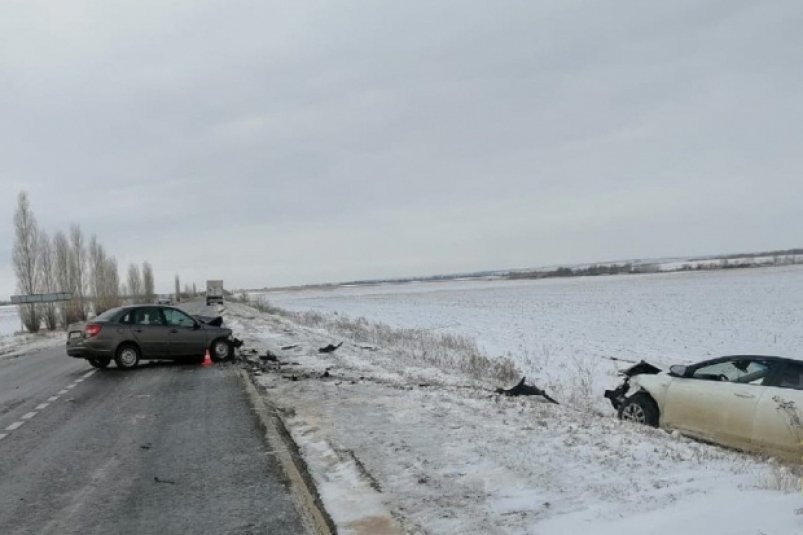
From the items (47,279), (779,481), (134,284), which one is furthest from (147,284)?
(779,481)

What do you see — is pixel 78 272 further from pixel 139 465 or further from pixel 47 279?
pixel 139 465

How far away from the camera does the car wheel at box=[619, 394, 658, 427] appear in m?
9.91

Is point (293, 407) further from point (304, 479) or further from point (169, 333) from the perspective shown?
point (169, 333)

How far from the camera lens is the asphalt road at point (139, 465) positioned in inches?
224

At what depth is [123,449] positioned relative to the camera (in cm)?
844

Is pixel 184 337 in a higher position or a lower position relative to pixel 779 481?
higher

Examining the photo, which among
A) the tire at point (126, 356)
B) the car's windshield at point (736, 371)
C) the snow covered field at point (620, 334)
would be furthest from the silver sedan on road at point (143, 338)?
the car's windshield at point (736, 371)

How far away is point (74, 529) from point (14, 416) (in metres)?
6.94

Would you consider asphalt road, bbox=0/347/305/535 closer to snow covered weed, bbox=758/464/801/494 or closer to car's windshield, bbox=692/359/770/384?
snow covered weed, bbox=758/464/801/494

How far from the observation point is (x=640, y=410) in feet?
33.2

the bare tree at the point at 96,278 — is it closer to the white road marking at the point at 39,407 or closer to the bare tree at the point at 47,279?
the bare tree at the point at 47,279

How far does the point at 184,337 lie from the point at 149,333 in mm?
942

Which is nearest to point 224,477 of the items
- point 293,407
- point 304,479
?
point 304,479

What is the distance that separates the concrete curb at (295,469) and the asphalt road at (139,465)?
4.3 inches
